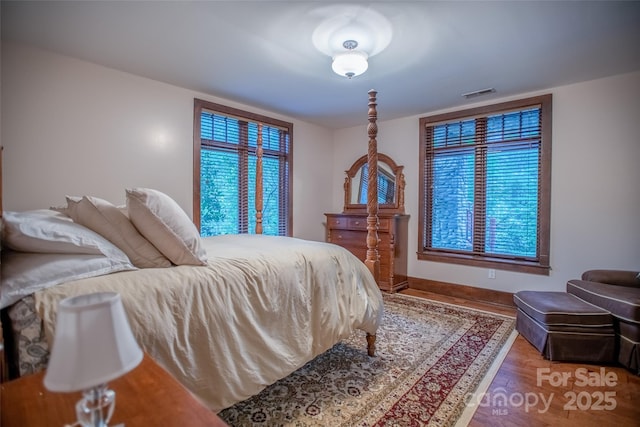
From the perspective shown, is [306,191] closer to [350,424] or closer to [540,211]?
[540,211]

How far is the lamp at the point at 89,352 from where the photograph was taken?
0.53m

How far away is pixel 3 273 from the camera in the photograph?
104 cm

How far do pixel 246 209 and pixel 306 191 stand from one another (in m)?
1.13

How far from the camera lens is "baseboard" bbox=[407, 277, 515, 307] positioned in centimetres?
359

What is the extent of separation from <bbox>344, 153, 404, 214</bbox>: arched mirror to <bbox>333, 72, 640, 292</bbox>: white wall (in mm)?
1282

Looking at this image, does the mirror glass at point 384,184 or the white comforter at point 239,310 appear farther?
the mirror glass at point 384,184

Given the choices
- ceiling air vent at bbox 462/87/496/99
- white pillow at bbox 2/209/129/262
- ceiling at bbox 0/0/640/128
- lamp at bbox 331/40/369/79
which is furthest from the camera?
ceiling air vent at bbox 462/87/496/99

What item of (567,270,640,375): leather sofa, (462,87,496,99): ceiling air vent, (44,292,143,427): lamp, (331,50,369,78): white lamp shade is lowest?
(567,270,640,375): leather sofa

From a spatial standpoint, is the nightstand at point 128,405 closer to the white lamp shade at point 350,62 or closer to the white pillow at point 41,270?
the white pillow at point 41,270

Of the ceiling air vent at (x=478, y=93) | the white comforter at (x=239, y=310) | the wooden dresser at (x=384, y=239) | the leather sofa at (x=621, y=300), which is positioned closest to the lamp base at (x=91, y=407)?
the white comforter at (x=239, y=310)

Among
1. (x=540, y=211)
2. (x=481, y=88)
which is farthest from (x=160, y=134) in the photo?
(x=540, y=211)

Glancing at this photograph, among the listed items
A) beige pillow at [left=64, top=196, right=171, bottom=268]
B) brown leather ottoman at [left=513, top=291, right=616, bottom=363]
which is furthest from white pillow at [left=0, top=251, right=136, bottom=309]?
brown leather ottoman at [left=513, top=291, right=616, bottom=363]

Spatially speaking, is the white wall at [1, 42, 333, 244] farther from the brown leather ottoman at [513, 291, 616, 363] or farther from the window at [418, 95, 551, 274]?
the brown leather ottoman at [513, 291, 616, 363]

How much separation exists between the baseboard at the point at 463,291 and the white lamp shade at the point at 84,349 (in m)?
3.99
